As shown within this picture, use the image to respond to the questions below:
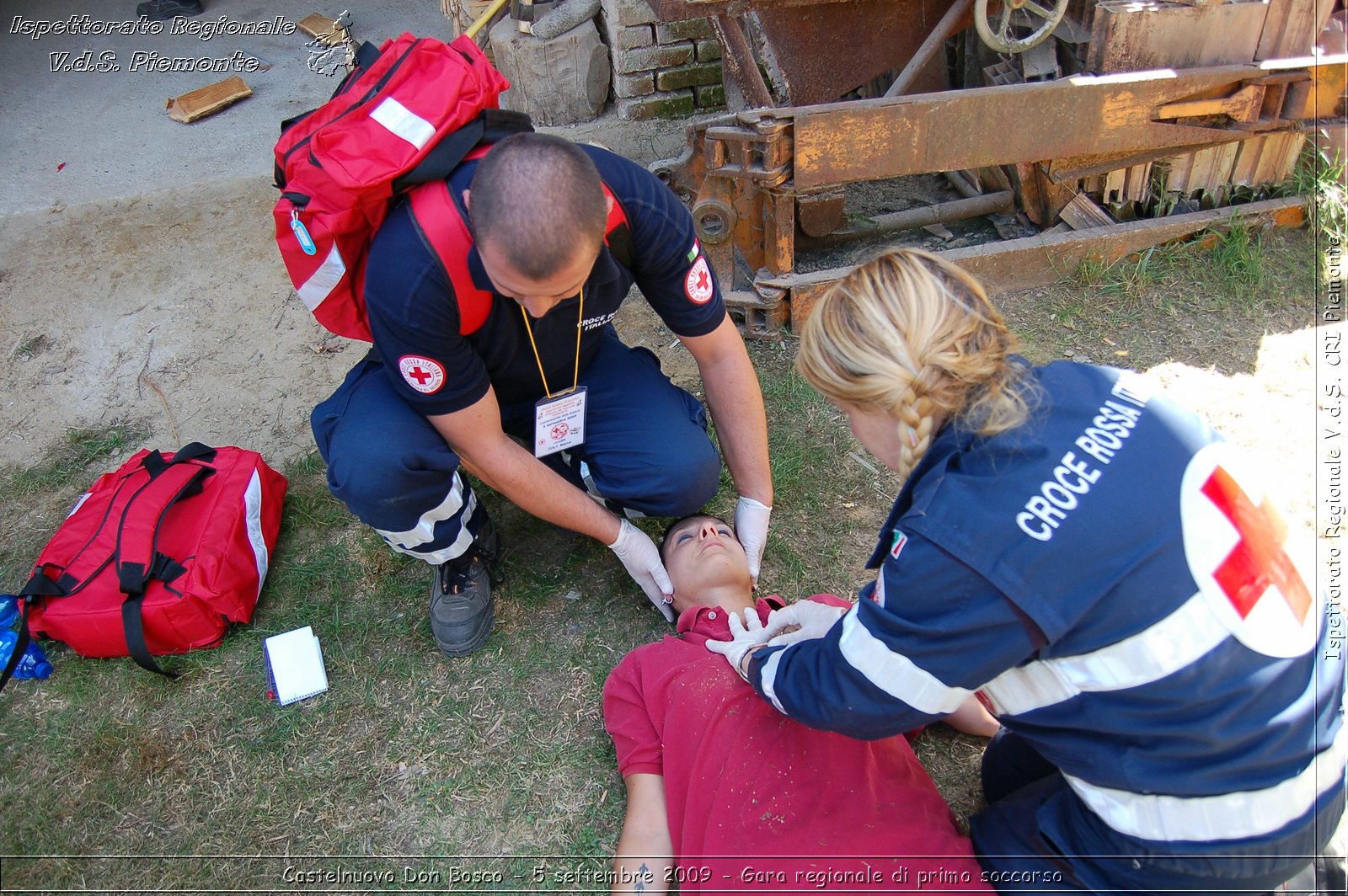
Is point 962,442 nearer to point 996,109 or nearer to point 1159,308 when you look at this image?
point 996,109

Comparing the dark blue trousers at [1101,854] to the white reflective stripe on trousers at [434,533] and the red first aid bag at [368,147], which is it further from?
the red first aid bag at [368,147]

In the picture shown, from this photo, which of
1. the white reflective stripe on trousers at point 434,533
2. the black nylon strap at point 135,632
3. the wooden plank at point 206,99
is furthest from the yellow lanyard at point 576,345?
the wooden plank at point 206,99

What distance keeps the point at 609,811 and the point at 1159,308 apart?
300 cm

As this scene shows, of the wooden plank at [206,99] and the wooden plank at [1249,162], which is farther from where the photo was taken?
the wooden plank at [206,99]

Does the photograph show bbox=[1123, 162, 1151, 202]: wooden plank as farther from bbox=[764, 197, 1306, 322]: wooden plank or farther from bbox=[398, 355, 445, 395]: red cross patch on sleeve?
bbox=[398, 355, 445, 395]: red cross patch on sleeve

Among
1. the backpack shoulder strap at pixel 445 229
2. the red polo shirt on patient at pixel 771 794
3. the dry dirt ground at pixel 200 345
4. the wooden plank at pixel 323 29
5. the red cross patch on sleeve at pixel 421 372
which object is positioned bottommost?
the dry dirt ground at pixel 200 345

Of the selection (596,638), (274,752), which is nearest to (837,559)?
(596,638)

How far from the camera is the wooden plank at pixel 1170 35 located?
333cm

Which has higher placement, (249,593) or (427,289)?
(427,289)

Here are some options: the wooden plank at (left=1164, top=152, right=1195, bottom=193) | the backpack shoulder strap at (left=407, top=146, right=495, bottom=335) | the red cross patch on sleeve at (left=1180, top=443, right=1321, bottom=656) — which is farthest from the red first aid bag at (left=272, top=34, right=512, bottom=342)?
the wooden plank at (left=1164, top=152, right=1195, bottom=193)

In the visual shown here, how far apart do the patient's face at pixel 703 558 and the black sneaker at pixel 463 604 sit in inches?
23.0

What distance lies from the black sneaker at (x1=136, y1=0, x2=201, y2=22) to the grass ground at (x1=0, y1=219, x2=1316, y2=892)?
4.43 metres

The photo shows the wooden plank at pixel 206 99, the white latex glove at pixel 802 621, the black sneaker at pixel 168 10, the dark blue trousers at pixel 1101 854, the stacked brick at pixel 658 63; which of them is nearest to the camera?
the dark blue trousers at pixel 1101 854

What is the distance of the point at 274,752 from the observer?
2.45 meters
